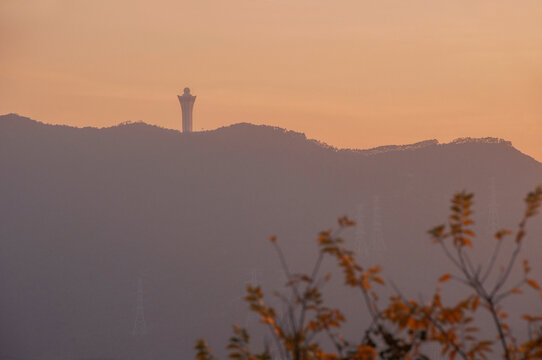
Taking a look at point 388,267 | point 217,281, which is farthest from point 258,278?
point 388,267

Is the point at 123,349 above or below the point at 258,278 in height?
below

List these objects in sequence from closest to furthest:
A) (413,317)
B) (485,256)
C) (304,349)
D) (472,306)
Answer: (472,306) < (413,317) < (304,349) < (485,256)

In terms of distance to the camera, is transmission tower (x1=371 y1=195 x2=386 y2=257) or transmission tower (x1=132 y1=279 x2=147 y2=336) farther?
transmission tower (x1=371 y1=195 x2=386 y2=257)

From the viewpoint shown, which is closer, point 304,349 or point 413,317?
point 413,317

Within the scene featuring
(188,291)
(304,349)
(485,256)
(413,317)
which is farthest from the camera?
(485,256)

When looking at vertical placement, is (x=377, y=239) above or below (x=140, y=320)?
above

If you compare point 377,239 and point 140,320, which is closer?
point 140,320

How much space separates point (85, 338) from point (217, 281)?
32.9 meters

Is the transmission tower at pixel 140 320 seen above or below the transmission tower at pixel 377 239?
below

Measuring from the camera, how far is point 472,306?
8.18 metres

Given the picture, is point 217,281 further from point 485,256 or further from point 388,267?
point 485,256

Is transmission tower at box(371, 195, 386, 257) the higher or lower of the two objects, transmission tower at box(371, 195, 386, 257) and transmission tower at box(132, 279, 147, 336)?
the higher

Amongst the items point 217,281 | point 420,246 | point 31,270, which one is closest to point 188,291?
point 217,281

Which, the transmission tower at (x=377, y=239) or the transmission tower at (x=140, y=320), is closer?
the transmission tower at (x=140, y=320)
